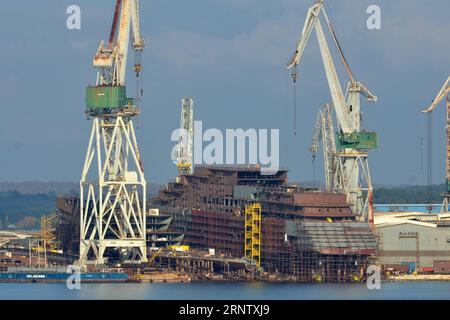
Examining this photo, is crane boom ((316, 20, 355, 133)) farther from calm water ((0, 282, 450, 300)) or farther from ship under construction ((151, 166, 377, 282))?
calm water ((0, 282, 450, 300))

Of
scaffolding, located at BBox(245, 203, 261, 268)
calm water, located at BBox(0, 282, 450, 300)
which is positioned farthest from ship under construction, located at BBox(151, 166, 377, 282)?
calm water, located at BBox(0, 282, 450, 300)

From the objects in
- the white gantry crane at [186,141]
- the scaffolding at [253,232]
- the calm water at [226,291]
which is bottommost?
the calm water at [226,291]

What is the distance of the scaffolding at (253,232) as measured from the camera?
109m

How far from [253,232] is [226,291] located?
18470 mm

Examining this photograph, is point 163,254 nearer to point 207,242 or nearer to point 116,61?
point 207,242

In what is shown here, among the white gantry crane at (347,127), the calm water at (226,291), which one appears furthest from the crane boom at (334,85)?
the calm water at (226,291)

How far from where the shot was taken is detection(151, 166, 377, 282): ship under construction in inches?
4058

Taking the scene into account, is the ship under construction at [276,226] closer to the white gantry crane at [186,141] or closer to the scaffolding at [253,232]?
the scaffolding at [253,232]

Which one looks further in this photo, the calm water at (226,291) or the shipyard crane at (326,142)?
the shipyard crane at (326,142)

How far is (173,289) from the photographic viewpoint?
94.0 m

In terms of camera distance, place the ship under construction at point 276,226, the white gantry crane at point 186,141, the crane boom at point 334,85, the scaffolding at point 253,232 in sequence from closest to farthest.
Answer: the ship under construction at point 276,226 < the scaffolding at point 253,232 < the crane boom at point 334,85 < the white gantry crane at point 186,141

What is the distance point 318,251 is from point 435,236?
589 inches

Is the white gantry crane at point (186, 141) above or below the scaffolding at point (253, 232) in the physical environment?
above
